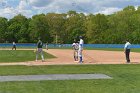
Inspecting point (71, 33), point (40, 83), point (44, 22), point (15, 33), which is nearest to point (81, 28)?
point (71, 33)

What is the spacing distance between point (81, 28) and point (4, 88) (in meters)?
124

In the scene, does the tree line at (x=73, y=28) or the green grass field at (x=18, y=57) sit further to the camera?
the tree line at (x=73, y=28)

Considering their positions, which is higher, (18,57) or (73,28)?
(73,28)

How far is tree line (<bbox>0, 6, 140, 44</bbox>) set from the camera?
126262 mm

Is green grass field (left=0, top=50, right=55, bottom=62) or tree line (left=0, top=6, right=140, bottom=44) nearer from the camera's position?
green grass field (left=0, top=50, right=55, bottom=62)

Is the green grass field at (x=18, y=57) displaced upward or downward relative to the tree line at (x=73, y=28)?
downward

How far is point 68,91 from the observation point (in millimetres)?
12625

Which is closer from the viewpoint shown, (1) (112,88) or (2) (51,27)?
(1) (112,88)

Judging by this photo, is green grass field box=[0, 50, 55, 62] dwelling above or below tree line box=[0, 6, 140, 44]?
below

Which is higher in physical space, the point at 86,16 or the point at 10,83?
the point at 86,16

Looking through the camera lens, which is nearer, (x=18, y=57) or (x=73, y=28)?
(x=18, y=57)

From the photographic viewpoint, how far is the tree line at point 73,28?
126262 millimetres

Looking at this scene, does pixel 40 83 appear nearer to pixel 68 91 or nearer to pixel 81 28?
pixel 68 91

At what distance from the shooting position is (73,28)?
136m
